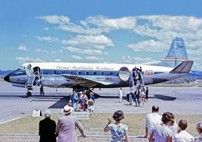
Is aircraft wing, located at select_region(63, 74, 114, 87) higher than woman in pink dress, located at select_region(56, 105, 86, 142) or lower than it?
higher

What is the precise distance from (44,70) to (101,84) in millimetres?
5996

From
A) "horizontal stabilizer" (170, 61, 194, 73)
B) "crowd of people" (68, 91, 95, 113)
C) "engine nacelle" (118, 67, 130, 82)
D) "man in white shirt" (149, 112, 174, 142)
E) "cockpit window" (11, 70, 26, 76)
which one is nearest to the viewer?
"man in white shirt" (149, 112, 174, 142)

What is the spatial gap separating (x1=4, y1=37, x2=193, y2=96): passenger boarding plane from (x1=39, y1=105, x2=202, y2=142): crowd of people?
84.7 ft

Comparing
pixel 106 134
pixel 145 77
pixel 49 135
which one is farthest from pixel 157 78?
pixel 49 135

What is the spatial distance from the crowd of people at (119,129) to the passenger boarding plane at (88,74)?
25822 mm

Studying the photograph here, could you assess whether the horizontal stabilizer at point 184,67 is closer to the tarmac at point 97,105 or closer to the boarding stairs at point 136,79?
the tarmac at point 97,105

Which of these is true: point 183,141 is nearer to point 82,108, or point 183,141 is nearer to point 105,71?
point 82,108

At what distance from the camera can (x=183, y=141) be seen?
7.01 m

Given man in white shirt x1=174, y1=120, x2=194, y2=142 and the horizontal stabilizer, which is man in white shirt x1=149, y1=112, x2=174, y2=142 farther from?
the horizontal stabilizer

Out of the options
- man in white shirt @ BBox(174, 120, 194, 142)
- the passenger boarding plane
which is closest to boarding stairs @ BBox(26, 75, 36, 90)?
the passenger boarding plane

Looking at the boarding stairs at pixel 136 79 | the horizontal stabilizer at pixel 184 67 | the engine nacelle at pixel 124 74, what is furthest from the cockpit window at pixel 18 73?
the horizontal stabilizer at pixel 184 67

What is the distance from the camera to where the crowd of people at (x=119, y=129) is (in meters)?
7.08

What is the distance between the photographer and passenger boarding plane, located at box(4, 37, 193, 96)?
3478 centimetres

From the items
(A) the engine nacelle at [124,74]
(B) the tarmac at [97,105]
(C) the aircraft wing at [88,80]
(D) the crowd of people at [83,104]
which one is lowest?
(B) the tarmac at [97,105]
